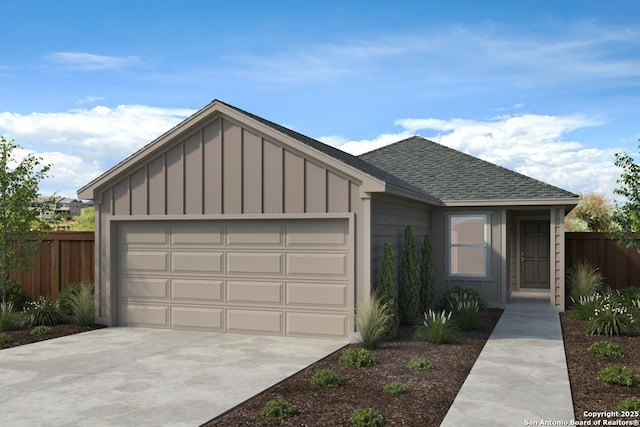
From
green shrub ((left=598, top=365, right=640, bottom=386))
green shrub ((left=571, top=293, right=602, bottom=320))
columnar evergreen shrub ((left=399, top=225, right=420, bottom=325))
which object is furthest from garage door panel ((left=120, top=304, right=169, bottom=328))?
green shrub ((left=571, top=293, right=602, bottom=320))

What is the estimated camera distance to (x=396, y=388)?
664 centimetres

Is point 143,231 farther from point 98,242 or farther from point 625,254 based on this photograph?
point 625,254

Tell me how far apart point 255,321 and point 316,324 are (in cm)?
124

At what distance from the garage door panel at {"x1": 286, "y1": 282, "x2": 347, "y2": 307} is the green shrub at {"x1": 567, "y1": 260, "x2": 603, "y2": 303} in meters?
7.22

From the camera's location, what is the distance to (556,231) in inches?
558

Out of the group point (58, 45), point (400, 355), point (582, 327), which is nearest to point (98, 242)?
point (58, 45)

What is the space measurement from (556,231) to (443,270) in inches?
115

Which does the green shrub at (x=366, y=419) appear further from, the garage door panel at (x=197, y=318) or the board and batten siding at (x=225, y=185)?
the garage door panel at (x=197, y=318)

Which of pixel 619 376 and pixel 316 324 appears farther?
pixel 316 324

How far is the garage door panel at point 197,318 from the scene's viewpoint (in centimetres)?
1103

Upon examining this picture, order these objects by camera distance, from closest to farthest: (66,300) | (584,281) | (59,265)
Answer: (66,300), (584,281), (59,265)

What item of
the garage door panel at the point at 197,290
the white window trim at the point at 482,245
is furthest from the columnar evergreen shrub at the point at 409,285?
the white window trim at the point at 482,245

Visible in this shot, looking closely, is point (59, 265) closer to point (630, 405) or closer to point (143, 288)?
point (143, 288)

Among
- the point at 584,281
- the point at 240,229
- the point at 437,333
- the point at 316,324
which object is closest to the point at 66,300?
the point at 240,229
